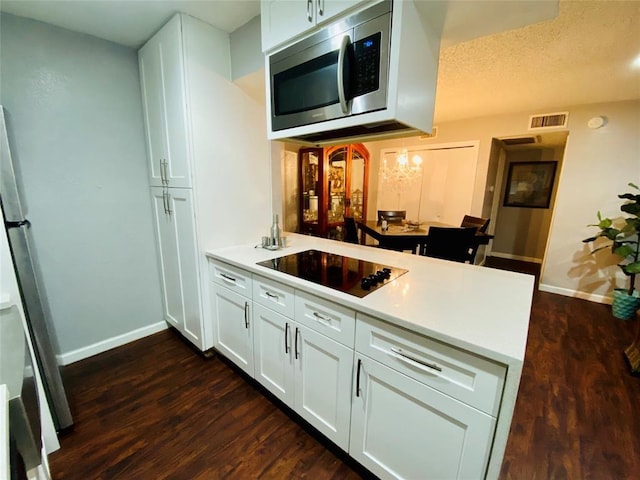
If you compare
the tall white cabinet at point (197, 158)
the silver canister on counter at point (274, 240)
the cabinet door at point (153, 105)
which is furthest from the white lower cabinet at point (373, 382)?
the cabinet door at point (153, 105)

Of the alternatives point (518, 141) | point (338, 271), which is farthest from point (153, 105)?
point (518, 141)

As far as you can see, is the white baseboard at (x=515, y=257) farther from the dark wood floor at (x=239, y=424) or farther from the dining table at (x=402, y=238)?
the dark wood floor at (x=239, y=424)

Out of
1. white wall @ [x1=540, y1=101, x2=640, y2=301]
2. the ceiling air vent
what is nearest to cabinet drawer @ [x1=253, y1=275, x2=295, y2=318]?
white wall @ [x1=540, y1=101, x2=640, y2=301]

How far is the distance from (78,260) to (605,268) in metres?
5.27

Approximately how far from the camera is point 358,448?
1.21 metres

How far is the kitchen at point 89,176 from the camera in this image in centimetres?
170

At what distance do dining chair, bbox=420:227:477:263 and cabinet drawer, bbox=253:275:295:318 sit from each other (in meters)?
1.88

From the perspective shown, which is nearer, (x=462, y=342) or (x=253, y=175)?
(x=462, y=342)

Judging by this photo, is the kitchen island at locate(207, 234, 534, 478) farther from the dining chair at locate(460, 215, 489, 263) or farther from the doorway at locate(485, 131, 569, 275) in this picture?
the doorway at locate(485, 131, 569, 275)

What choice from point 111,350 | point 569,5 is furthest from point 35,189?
point 569,5

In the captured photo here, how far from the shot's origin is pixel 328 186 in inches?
158

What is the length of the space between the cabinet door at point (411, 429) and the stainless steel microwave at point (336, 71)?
1.08 meters

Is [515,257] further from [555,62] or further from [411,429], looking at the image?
[411,429]

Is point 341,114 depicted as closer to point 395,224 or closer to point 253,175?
point 253,175
